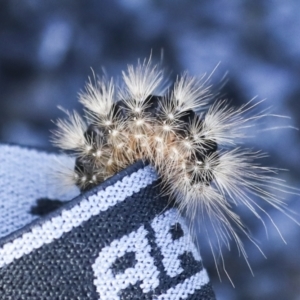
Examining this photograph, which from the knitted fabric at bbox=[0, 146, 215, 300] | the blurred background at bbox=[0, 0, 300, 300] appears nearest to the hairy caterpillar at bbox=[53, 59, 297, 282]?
the knitted fabric at bbox=[0, 146, 215, 300]

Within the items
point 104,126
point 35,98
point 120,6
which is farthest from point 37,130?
point 104,126

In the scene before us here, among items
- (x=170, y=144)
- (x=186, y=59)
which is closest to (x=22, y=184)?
(x=170, y=144)

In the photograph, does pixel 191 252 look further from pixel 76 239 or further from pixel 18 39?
pixel 18 39

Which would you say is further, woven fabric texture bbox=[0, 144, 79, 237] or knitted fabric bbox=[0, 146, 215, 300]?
woven fabric texture bbox=[0, 144, 79, 237]

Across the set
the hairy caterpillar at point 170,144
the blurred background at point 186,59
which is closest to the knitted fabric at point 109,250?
the hairy caterpillar at point 170,144

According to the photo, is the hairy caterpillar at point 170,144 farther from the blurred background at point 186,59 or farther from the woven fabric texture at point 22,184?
the blurred background at point 186,59

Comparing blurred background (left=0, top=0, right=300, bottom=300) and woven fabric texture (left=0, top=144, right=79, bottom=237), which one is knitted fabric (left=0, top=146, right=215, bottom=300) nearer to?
woven fabric texture (left=0, top=144, right=79, bottom=237)

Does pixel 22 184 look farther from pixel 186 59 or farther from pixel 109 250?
pixel 186 59
